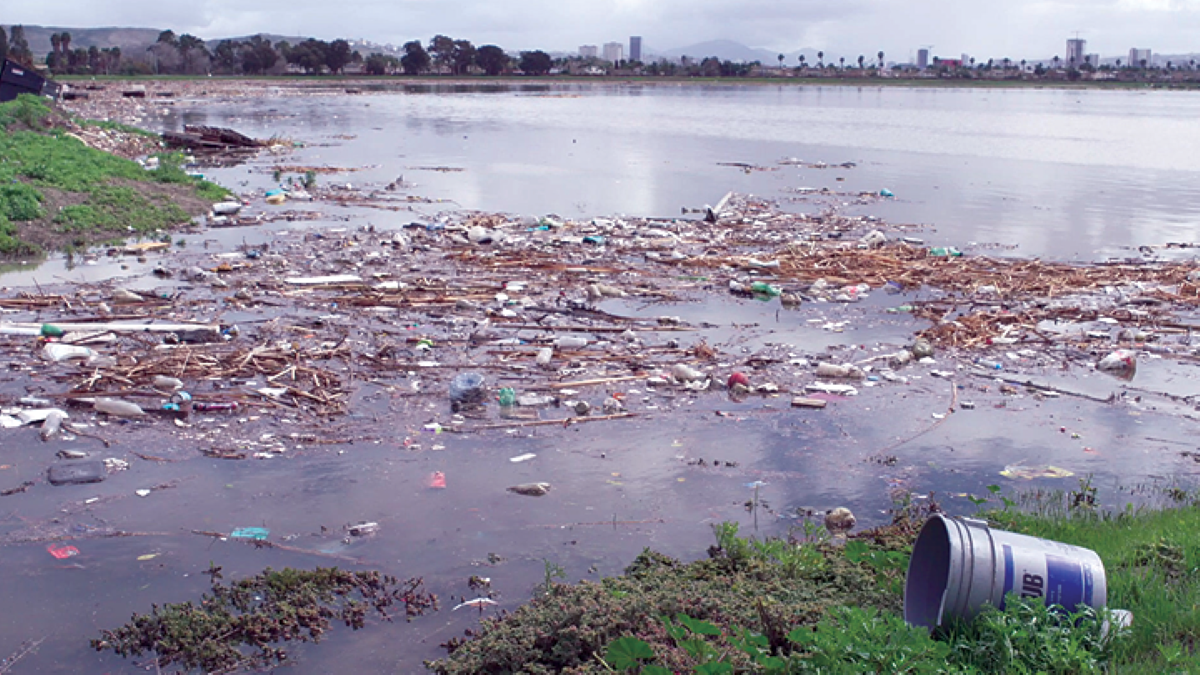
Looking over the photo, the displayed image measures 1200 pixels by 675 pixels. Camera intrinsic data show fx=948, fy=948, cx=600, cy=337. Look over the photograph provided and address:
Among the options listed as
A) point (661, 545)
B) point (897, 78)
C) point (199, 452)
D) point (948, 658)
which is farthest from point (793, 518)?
point (897, 78)

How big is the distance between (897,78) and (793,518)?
139 m

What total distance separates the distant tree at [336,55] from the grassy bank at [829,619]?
121m

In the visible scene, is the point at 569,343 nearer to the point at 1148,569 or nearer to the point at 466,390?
the point at 466,390

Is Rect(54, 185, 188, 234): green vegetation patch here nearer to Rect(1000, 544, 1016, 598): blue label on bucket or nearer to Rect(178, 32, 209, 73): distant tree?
Rect(1000, 544, 1016, 598): blue label on bucket

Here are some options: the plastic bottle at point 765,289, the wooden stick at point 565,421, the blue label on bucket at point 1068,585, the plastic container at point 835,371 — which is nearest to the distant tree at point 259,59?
the plastic bottle at point 765,289

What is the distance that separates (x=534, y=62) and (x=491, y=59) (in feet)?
30.9

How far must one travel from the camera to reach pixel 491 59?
126500 millimetres

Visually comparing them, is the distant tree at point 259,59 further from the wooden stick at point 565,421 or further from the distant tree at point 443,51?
the wooden stick at point 565,421

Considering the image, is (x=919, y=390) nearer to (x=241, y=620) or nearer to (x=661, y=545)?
(x=661, y=545)

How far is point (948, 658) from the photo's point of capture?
11.0 ft

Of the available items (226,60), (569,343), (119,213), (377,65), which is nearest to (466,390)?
(569,343)

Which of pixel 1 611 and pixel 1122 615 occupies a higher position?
pixel 1122 615

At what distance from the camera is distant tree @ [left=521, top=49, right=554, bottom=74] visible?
13362 cm

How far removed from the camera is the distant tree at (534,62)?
438 ft
